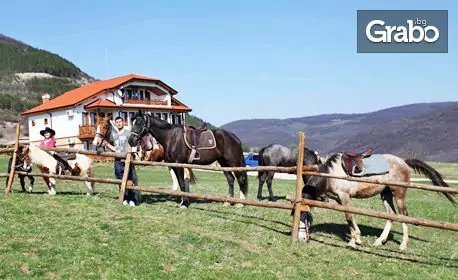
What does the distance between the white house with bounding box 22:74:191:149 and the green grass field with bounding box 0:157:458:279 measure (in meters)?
37.8

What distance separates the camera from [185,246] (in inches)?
309

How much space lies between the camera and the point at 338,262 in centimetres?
766

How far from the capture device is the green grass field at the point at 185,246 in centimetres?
682

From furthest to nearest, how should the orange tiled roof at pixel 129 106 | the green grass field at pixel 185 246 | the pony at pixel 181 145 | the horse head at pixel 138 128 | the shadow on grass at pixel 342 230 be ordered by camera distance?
1. the orange tiled roof at pixel 129 106
2. the pony at pixel 181 145
3. the horse head at pixel 138 128
4. the shadow on grass at pixel 342 230
5. the green grass field at pixel 185 246

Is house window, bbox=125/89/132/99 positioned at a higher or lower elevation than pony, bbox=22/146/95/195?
higher

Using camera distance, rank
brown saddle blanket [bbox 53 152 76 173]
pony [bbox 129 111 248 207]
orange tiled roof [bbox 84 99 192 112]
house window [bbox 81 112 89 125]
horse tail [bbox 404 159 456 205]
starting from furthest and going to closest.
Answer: house window [bbox 81 112 89 125] < orange tiled roof [bbox 84 99 192 112] < brown saddle blanket [bbox 53 152 76 173] < pony [bbox 129 111 248 207] < horse tail [bbox 404 159 456 205]

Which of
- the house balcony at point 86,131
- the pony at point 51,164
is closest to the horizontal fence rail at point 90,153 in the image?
the pony at point 51,164

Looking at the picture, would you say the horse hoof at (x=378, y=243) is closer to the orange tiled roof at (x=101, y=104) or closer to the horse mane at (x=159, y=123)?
the horse mane at (x=159, y=123)

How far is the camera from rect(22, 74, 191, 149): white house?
4856 cm

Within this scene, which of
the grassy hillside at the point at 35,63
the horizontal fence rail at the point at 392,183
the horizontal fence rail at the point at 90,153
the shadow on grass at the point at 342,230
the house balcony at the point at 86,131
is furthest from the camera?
the grassy hillside at the point at 35,63

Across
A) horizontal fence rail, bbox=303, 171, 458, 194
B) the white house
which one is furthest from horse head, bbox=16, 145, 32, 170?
the white house

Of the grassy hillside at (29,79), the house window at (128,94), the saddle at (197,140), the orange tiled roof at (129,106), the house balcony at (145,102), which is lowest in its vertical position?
the saddle at (197,140)

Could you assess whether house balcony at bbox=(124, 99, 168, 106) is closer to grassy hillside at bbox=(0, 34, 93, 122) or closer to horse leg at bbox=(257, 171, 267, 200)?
horse leg at bbox=(257, 171, 267, 200)

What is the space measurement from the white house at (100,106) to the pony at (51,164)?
113ft
